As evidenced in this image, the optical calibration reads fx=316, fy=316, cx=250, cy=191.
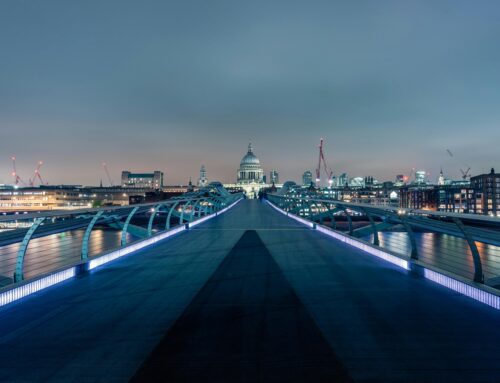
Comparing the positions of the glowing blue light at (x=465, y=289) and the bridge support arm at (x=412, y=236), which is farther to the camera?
the bridge support arm at (x=412, y=236)

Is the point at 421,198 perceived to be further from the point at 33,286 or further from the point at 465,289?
the point at 33,286

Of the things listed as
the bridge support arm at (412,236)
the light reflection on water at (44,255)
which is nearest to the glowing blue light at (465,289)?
the bridge support arm at (412,236)

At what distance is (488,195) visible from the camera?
489 feet

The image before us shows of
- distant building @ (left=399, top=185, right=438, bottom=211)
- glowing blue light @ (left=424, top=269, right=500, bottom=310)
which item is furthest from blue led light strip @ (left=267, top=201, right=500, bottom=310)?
distant building @ (left=399, top=185, right=438, bottom=211)

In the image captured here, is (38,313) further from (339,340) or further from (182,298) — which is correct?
(339,340)

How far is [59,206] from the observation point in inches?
6299

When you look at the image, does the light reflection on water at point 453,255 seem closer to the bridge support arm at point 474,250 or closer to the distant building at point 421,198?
the bridge support arm at point 474,250

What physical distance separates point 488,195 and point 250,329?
184 meters

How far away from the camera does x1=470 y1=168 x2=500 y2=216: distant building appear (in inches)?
5787

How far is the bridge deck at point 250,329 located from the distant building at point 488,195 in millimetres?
176584

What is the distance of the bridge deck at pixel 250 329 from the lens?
2.85 m

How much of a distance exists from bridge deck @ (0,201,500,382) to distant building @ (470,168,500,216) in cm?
17658

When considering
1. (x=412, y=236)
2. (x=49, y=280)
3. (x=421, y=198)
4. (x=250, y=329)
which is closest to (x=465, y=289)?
(x=412, y=236)

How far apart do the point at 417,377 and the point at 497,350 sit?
43.6 inches
